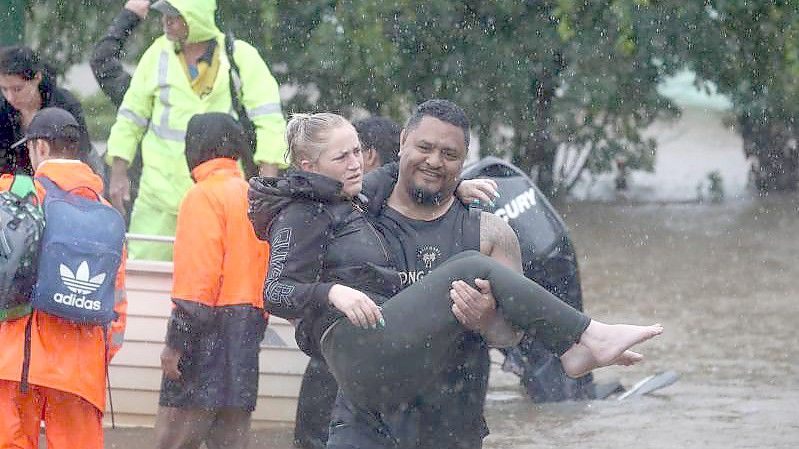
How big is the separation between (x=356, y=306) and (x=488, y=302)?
0.33 m

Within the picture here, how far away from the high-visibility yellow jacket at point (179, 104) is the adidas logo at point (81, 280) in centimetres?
244

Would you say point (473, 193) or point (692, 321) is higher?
point (473, 193)

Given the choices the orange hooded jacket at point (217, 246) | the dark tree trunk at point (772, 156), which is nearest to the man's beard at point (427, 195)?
the orange hooded jacket at point (217, 246)

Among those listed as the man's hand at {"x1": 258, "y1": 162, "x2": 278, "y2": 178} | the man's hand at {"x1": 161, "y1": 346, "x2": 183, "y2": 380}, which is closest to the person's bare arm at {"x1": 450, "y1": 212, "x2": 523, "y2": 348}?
the man's hand at {"x1": 161, "y1": 346, "x2": 183, "y2": 380}

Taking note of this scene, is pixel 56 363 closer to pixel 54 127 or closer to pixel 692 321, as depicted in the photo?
pixel 54 127

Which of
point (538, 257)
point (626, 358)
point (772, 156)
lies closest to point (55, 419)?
point (626, 358)

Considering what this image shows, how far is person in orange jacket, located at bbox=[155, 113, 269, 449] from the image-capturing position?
5652 millimetres

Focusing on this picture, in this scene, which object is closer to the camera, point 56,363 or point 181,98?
point 56,363

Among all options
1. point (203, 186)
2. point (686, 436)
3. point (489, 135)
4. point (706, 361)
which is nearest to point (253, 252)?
point (203, 186)

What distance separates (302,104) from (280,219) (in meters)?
9.65

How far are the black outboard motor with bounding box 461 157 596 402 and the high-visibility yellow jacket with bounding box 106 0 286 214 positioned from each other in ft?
3.23

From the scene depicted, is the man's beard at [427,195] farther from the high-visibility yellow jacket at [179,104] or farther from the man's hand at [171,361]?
the high-visibility yellow jacket at [179,104]

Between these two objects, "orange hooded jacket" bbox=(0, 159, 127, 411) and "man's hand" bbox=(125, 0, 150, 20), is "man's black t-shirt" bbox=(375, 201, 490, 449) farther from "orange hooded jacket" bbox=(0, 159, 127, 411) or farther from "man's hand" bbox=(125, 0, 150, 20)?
"man's hand" bbox=(125, 0, 150, 20)

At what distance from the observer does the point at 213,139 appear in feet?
19.2
